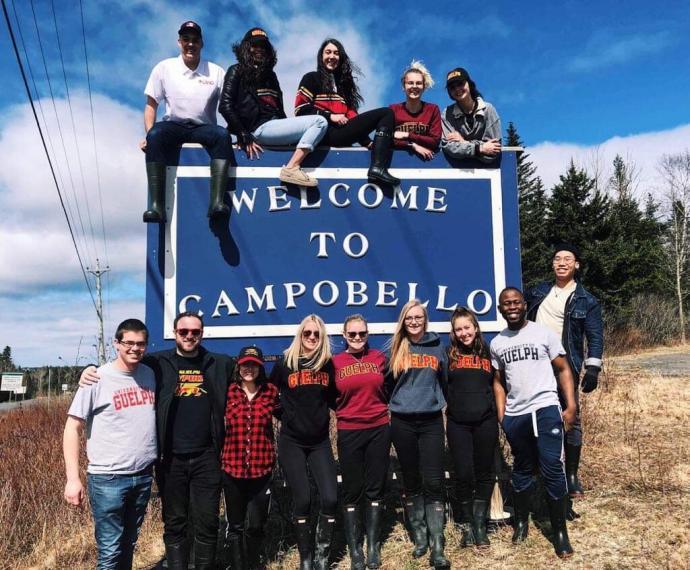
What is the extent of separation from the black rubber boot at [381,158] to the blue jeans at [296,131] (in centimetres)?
44

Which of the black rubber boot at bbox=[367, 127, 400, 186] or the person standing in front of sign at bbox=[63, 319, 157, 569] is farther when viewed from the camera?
the black rubber boot at bbox=[367, 127, 400, 186]

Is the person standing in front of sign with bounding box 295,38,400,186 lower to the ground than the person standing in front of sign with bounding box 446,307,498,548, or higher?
higher

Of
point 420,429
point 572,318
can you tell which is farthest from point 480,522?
point 572,318

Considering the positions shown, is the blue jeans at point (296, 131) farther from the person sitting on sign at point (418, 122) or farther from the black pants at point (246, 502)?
the black pants at point (246, 502)

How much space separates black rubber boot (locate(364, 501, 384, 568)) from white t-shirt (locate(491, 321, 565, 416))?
1.12m

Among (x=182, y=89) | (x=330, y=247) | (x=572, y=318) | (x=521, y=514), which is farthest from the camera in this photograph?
(x=330, y=247)

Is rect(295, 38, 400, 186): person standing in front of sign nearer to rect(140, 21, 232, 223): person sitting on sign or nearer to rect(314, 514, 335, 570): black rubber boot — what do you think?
rect(140, 21, 232, 223): person sitting on sign

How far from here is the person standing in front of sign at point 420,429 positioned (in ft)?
12.1

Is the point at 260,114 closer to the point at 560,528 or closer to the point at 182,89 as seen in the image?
the point at 182,89

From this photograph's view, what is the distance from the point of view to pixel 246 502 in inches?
143

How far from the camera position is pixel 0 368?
3262 centimetres

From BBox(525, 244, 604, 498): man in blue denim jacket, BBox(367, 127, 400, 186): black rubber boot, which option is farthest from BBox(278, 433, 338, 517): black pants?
BBox(367, 127, 400, 186): black rubber boot

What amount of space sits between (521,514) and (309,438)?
1628 mm

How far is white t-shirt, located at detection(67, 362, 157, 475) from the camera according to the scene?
299 cm
